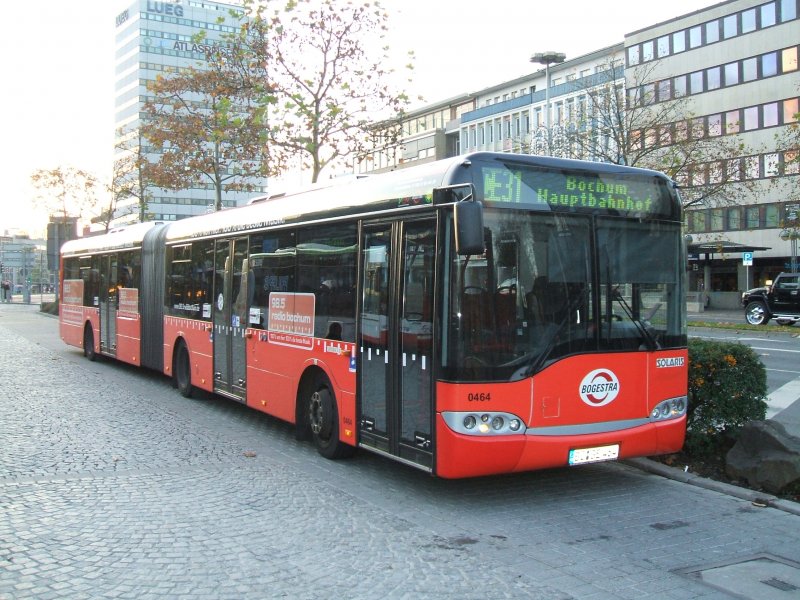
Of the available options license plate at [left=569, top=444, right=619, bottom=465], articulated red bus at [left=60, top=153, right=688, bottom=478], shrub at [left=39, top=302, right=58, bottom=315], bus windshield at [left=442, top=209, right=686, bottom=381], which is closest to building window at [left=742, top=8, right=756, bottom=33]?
shrub at [left=39, top=302, right=58, bottom=315]

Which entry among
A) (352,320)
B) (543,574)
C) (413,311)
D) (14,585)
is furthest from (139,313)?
(543,574)

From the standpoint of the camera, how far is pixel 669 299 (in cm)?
712

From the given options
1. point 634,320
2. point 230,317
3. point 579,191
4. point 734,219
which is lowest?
point 230,317

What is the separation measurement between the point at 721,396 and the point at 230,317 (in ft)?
21.6

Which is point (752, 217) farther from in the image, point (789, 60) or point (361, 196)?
point (361, 196)

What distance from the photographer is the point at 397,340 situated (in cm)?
688

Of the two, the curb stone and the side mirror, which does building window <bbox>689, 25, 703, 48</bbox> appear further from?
the side mirror

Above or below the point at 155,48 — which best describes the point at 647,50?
below

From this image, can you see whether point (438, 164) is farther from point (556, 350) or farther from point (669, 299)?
point (669, 299)

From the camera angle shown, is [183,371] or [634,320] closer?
[634,320]

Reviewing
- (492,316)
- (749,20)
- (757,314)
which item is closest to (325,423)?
(492,316)

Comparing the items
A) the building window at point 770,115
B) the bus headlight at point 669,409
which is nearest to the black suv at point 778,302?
the bus headlight at point 669,409

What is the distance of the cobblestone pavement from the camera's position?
474 centimetres

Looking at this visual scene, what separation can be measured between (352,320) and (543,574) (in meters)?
3.48
